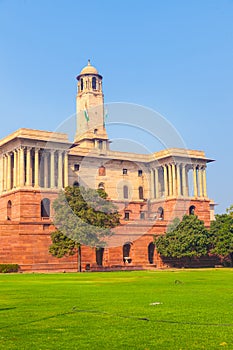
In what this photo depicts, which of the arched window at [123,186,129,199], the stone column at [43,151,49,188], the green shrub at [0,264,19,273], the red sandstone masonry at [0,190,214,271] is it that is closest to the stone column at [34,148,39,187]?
the stone column at [43,151,49,188]

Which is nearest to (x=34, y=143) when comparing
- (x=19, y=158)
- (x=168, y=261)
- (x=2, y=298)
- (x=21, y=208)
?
(x=19, y=158)

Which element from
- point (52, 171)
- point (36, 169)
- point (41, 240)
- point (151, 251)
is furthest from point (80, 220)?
point (151, 251)

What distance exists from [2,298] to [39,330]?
911cm

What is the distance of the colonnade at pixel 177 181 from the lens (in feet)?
301

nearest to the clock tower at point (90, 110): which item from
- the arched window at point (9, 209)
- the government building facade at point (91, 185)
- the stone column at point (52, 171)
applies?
the government building facade at point (91, 185)

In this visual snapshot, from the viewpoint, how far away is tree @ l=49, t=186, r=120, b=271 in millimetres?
57688

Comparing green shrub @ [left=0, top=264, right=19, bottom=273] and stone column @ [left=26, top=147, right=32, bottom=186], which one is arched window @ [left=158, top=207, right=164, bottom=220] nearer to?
stone column @ [left=26, top=147, right=32, bottom=186]

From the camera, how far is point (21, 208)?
71688 millimetres

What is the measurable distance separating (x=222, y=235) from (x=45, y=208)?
2755 cm

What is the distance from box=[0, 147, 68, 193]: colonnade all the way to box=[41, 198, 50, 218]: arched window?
2.43 meters

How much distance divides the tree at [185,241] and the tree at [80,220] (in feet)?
46.1

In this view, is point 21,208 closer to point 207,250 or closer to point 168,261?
point 168,261

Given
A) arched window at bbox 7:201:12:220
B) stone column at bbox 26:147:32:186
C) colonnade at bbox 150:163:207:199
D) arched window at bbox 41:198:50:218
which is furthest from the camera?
colonnade at bbox 150:163:207:199

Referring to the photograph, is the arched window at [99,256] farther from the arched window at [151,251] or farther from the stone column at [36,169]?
the stone column at [36,169]
